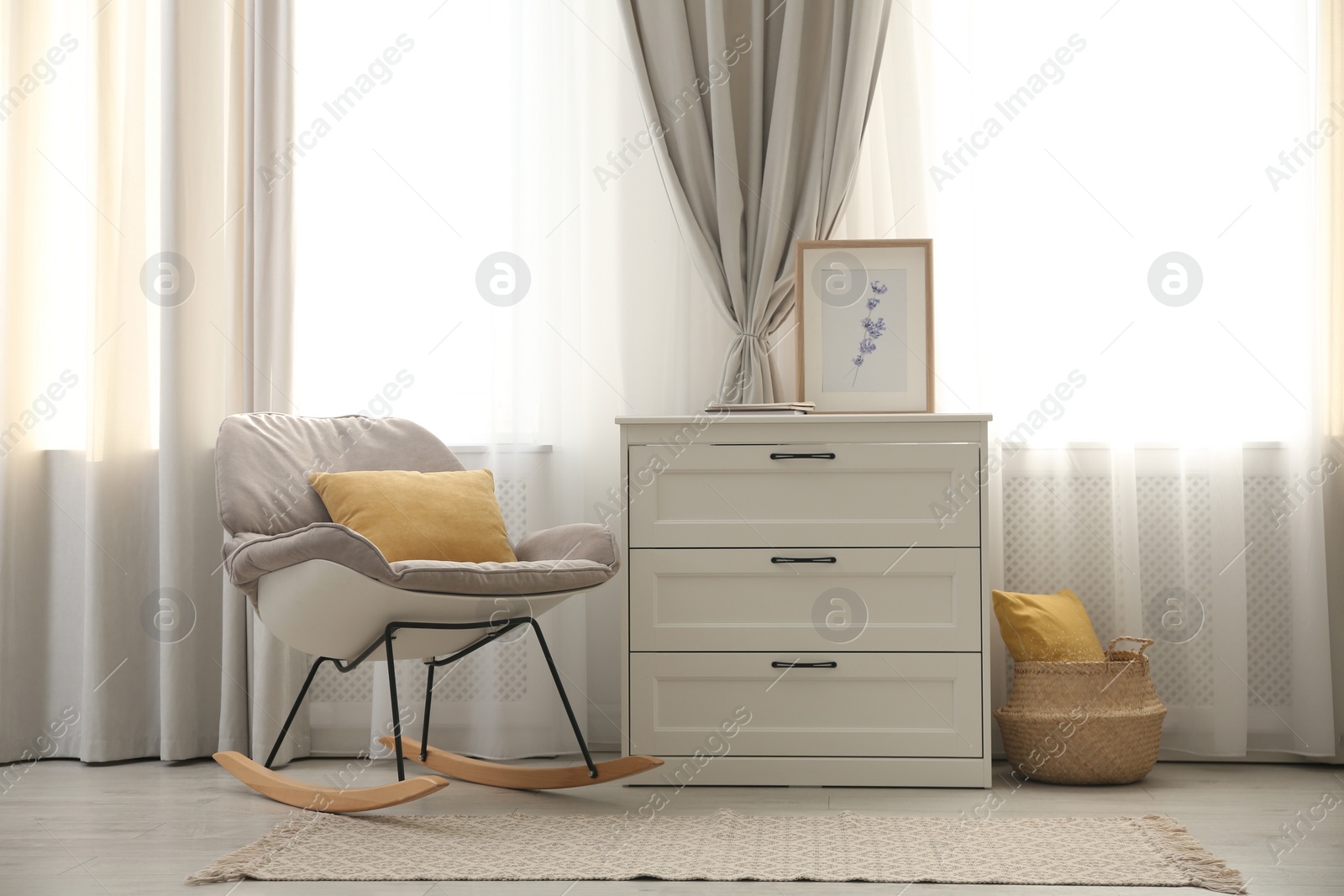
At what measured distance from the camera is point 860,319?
8.23 ft

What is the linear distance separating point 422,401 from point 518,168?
0.64 metres

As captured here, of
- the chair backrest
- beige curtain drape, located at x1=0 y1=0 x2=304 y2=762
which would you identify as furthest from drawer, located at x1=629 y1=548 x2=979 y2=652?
beige curtain drape, located at x1=0 y1=0 x2=304 y2=762

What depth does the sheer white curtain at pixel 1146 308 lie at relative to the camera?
2551 mm

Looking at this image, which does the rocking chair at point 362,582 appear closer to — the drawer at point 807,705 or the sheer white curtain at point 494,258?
the drawer at point 807,705

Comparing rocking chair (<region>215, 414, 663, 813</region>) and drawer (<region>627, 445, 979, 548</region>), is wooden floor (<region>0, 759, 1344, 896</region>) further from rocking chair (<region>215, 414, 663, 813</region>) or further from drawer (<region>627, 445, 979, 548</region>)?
drawer (<region>627, 445, 979, 548</region>)

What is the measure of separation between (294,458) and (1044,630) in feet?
5.51

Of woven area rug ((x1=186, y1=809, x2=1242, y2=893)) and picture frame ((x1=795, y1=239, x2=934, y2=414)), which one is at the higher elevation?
picture frame ((x1=795, y1=239, x2=934, y2=414))

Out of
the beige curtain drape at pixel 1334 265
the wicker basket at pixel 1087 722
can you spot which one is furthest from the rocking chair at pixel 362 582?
the beige curtain drape at pixel 1334 265

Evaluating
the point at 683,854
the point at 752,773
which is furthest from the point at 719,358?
the point at 683,854

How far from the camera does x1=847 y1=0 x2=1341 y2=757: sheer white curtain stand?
2551 mm

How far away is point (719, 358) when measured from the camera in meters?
2.72

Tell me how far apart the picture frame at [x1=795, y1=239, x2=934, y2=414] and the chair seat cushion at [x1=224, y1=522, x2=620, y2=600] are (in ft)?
2.21

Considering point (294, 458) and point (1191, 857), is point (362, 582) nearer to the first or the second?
point (294, 458)

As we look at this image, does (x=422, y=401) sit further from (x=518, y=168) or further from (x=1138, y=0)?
(x=1138, y=0)
